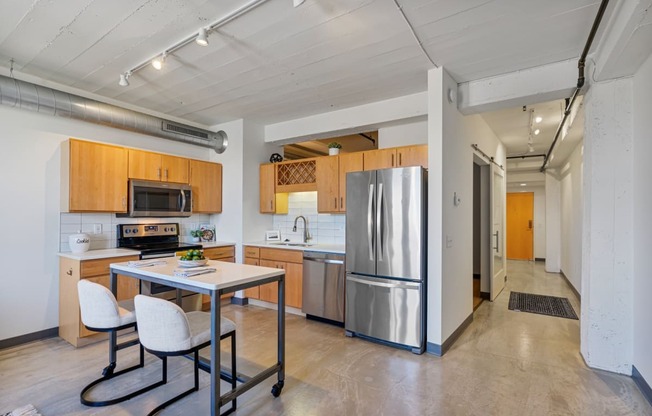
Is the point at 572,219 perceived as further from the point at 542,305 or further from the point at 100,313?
the point at 100,313

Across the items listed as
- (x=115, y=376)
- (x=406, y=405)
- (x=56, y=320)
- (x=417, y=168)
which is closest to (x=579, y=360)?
(x=406, y=405)

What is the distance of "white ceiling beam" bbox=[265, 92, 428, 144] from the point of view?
148 inches

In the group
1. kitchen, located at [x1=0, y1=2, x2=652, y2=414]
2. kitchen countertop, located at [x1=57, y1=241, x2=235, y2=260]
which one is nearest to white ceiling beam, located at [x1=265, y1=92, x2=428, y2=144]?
kitchen, located at [x1=0, y1=2, x2=652, y2=414]

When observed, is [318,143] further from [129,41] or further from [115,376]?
[115,376]

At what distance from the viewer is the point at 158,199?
4.14m

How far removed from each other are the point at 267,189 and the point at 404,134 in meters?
2.18

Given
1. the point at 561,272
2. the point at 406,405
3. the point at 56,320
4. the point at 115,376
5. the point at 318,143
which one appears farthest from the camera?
the point at 561,272

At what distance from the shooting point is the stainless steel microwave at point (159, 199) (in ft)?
12.8

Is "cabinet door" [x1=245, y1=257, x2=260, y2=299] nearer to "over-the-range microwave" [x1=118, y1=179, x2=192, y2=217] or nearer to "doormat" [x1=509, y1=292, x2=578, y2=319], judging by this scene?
"over-the-range microwave" [x1=118, y1=179, x2=192, y2=217]

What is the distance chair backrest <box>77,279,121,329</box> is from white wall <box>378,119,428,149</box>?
10.8 ft

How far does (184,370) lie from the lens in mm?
2732


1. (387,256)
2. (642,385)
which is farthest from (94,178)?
(642,385)

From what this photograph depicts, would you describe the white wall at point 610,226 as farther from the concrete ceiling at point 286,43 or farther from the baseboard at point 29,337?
the baseboard at point 29,337

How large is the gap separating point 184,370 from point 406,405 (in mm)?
1828
